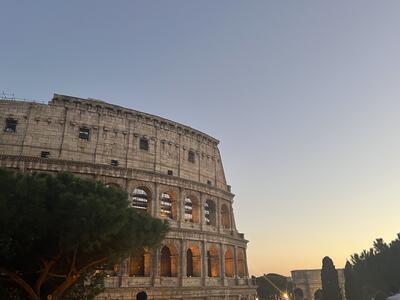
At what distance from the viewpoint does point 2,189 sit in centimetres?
1337

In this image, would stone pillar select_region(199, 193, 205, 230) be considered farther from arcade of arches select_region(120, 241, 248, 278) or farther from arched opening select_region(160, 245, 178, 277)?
arched opening select_region(160, 245, 178, 277)

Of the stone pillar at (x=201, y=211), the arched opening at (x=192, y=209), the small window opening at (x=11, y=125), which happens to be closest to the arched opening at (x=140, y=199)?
the arched opening at (x=192, y=209)

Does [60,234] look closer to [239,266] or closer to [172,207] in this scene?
[172,207]

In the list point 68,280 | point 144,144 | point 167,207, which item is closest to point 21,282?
point 68,280

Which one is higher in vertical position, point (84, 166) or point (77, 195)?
point (84, 166)

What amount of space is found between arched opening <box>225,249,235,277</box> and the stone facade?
3185cm

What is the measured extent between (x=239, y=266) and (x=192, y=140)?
38.5ft

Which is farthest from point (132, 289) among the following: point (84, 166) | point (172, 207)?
point (84, 166)

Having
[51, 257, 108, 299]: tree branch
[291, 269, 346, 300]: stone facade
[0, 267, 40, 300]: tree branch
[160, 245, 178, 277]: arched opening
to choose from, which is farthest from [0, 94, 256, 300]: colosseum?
[291, 269, 346, 300]: stone facade

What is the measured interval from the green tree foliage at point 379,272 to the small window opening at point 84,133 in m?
28.7

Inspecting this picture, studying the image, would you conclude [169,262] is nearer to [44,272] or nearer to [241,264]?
[241,264]

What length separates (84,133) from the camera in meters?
25.8

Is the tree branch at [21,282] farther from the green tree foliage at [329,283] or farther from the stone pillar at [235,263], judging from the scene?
the green tree foliage at [329,283]

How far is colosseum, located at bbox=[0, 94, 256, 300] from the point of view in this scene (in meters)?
23.8
